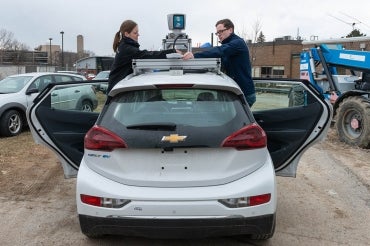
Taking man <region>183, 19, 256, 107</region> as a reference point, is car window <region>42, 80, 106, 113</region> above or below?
below

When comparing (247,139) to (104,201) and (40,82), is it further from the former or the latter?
(40,82)

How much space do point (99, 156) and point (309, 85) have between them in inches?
90.3

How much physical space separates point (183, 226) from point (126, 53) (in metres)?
2.67

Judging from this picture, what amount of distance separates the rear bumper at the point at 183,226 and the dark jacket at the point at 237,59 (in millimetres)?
2399

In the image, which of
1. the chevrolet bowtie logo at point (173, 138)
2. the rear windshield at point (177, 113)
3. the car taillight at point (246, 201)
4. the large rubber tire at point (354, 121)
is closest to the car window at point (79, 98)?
the rear windshield at point (177, 113)

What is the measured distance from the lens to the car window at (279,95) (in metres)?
4.90

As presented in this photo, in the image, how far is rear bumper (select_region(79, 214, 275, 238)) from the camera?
338 centimetres

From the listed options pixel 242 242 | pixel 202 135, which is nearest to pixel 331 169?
pixel 242 242

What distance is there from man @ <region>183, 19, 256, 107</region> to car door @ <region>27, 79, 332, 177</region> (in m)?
0.60

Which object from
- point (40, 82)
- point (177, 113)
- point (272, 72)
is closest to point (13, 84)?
point (40, 82)

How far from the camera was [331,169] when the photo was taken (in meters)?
7.31

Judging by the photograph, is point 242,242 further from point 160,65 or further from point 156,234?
point 160,65

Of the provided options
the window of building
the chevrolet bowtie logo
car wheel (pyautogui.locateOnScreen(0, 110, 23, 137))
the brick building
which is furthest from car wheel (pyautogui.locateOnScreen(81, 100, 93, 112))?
the window of building

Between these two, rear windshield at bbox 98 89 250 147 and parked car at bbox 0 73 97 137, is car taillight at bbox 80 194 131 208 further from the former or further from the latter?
parked car at bbox 0 73 97 137
